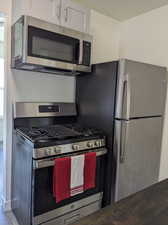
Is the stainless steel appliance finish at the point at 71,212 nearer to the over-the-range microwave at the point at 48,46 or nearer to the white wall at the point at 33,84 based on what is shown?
the white wall at the point at 33,84

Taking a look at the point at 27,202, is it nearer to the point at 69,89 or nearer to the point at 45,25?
the point at 69,89

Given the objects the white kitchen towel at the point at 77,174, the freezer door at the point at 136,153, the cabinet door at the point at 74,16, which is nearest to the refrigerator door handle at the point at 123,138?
the freezer door at the point at 136,153

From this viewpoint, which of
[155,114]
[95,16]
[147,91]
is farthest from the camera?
[95,16]

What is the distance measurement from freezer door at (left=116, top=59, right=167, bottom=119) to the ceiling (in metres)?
0.83

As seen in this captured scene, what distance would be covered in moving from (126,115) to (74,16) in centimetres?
116

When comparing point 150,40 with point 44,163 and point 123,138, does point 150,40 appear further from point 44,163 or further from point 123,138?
point 44,163

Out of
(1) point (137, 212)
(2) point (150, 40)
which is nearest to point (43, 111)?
(1) point (137, 212)

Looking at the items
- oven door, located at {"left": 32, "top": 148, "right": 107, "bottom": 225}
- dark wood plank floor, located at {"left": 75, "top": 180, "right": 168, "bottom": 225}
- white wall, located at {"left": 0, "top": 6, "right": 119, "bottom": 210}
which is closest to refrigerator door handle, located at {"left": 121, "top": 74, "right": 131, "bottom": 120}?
oven door, located at {"left": 32, "top": 148, "right": 107, "bottom": 225}

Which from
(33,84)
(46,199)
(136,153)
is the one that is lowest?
(46,199)

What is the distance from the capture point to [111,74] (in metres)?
1.94

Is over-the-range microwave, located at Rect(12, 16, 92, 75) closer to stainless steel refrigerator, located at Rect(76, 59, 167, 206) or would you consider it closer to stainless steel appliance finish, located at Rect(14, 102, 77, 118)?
stainless steel refrigerator, located at Rect(76, 59, 167, 206)

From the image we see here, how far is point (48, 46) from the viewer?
1.80 m

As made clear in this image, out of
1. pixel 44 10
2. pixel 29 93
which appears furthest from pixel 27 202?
pixel 44 10

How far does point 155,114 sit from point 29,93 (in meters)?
1.48
